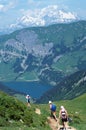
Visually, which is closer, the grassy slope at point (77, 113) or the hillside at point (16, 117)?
the hillside at point (16, 117)

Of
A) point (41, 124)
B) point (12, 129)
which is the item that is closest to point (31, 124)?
point (41, 124)

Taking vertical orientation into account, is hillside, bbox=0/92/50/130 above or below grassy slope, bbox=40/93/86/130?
below

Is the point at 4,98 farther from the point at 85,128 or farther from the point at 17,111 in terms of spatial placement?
the point at 85,128

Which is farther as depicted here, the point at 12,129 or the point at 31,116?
the point at 31,116

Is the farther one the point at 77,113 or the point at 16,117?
the point at 77,113

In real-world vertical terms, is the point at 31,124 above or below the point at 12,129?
above

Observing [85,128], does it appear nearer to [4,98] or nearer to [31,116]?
[31,116]

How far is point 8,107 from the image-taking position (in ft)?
152

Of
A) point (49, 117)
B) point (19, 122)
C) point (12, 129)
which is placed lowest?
point (12, 129)

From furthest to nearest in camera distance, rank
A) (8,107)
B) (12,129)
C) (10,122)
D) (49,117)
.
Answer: (49,117)
(8,107)
(10,122)
(12,129)

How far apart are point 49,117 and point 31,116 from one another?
5743 millimetres

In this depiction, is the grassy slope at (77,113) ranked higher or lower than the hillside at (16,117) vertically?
higher

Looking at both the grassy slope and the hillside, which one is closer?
the hillside

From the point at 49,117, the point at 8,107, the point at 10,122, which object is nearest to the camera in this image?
the point at 10,122
